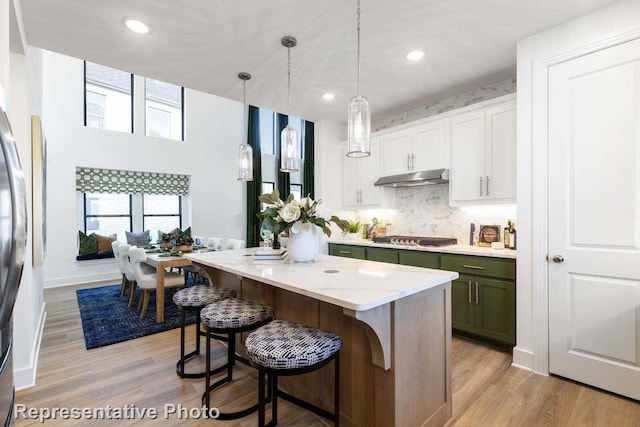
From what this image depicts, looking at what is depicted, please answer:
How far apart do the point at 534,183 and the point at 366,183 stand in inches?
85.4

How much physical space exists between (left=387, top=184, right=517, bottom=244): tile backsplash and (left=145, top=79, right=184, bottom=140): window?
5.05 meters

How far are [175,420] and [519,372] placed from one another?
2479mm

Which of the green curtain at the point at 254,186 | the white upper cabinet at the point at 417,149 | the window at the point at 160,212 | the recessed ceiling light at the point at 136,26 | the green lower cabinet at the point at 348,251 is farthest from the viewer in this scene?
the green curtain at the point at 254,186

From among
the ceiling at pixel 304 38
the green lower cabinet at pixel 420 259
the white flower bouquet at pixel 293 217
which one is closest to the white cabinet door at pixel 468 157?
the ceiling at pixel 304 38

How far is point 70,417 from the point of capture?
187 centimetres

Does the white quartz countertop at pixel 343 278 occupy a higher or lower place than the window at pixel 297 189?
lower

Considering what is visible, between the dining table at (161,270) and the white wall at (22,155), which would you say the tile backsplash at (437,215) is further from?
the white wall at (22,155)

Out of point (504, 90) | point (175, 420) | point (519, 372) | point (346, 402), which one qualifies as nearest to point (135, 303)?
point (175, 420)

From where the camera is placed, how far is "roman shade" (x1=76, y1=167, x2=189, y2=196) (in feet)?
18.2

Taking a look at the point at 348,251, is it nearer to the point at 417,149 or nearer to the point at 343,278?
the point at 417,149

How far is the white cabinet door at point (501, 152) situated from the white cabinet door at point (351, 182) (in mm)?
1767

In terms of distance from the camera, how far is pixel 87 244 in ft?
18.2

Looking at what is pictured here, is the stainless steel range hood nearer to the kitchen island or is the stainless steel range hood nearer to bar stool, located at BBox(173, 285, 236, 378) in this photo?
the kitchen island

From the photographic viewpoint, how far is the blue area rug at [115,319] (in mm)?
3098
